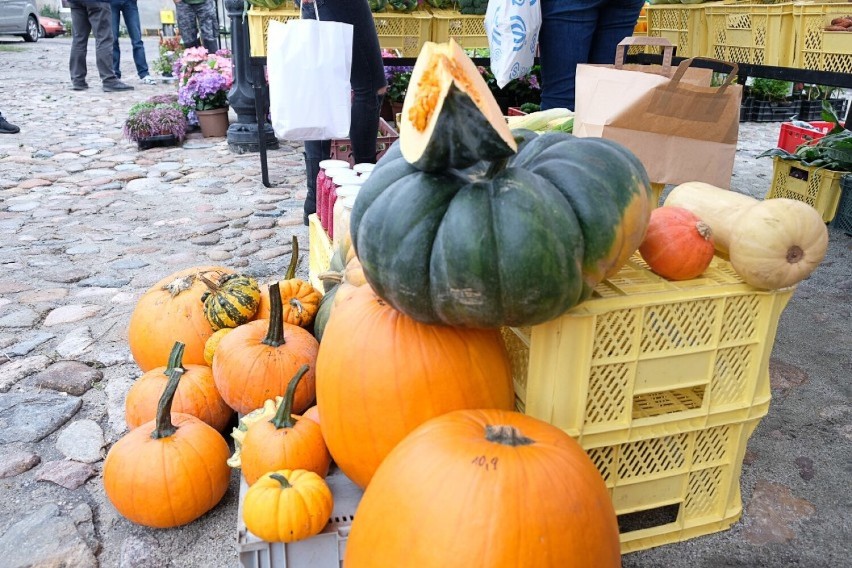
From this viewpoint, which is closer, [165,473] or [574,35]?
[165,473]

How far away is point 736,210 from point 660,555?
3.21 feet

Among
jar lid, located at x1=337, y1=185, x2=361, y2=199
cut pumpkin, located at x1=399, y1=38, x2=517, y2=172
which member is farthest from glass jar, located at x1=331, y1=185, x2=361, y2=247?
cut pumpkin, located at x1=399, y1=38, x2=517, y2=172

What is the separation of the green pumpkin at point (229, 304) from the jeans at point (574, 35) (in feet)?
6.53

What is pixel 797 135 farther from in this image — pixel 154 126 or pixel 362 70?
pixel 154 126

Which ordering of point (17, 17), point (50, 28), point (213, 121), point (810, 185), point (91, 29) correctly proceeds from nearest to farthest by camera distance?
1. point (810, 185)
2. point (213, 121)
3. point (91, 29)
4. point (17, 17)
5. point (50, 28)

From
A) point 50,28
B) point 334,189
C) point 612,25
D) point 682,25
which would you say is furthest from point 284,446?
point 50,28

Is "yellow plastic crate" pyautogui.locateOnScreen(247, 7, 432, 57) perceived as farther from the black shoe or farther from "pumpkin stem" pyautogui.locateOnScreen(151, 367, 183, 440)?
"pumpkin stem" pyautogui.locateOnScreen(151, 367, 183, 440)

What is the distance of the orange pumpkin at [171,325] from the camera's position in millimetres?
2611

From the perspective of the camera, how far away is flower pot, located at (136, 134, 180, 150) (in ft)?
24.5

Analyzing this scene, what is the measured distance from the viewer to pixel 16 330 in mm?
3289

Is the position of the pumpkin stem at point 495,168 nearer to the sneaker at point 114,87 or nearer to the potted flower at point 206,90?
the potted flower at point 206,90

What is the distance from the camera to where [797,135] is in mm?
6219

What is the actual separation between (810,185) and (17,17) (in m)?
21.8

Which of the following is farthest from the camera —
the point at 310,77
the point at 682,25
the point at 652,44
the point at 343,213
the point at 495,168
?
the point at 682,25
